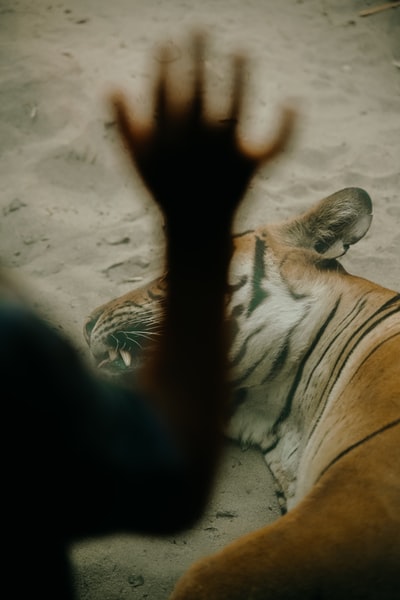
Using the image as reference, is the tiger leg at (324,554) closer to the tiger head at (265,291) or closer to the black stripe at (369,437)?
the black stripe at (369,437)

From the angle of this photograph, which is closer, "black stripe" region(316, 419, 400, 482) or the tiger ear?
"black stripe" region(316, 419, 400, 482)

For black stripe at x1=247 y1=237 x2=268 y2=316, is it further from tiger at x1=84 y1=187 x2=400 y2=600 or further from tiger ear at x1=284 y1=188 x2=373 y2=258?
tiger ear at x1=284 y1=188 x2=373 y2=258

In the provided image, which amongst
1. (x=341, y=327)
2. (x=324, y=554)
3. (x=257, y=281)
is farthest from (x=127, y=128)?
(x=324, y=554)

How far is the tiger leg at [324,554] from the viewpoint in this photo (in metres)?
0.99

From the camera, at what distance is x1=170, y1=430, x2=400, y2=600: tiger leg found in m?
0.99

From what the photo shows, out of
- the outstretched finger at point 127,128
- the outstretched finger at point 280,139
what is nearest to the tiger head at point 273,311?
the outstretched finger at point 127,128

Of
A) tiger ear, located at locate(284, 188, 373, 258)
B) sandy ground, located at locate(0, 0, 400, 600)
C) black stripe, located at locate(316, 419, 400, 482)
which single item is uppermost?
tiger ear, located at locate(284, 188, 373, 258)

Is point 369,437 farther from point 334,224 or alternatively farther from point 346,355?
point 334,224

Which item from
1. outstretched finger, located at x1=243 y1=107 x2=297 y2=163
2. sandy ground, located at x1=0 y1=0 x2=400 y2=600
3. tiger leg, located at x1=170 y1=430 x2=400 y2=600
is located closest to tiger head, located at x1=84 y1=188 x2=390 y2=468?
sandy ground, located at x1=0 y1=0 x2=400 y2=600

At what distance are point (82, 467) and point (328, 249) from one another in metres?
0.96

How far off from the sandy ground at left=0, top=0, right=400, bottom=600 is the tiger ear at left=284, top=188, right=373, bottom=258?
0.66 metres

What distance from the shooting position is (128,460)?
159 centimetres

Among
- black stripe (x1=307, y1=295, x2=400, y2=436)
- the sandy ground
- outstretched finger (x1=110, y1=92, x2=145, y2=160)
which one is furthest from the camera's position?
outstretched finger (x1=110, y1=92, x2=145, y2=160)

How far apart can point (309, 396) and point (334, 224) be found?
1.73ft
